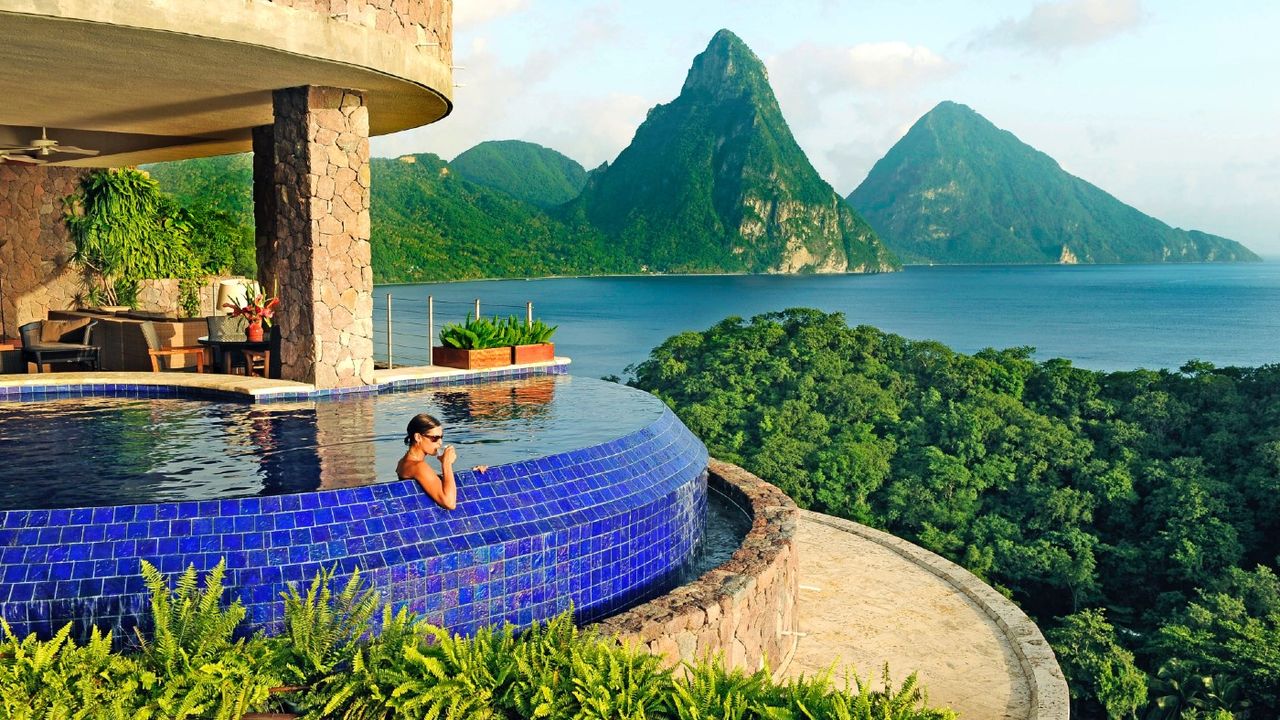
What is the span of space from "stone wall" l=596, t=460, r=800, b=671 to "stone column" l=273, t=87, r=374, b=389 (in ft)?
17.0

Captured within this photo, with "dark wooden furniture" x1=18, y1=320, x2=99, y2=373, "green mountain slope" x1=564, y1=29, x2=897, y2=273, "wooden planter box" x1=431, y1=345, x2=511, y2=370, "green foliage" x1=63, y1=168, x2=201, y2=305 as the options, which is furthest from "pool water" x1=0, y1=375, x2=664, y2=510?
"green mountain slope" x1=564, y1=29, x2=897, y2=273

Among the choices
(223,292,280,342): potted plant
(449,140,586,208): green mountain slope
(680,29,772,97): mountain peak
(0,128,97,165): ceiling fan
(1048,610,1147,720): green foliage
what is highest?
(680,29,772,97): mountain peak

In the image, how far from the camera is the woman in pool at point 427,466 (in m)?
6.46

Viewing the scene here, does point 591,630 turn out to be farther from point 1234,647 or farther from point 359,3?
point 1234,647

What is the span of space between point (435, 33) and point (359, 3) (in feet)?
4.15

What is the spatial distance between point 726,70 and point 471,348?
17993 cm

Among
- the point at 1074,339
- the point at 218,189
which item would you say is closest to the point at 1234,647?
the point at 218,189

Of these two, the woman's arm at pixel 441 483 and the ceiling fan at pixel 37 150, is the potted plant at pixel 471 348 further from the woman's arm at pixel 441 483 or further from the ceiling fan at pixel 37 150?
the ceiling fan at pixel 37 150

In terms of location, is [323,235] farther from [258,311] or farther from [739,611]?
[739,611]

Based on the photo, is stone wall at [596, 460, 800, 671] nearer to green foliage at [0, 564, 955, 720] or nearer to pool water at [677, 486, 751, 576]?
pool water at [677, 486, 751, 576]

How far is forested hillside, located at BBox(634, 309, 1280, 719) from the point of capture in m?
19.5

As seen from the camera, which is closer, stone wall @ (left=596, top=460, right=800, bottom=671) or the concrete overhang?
stone wall @ (left=596, top=460, right=800, bottom=671)

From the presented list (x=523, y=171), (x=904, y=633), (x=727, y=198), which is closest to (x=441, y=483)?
(x=904, y=633)

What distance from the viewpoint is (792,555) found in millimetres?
8422
